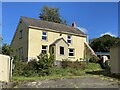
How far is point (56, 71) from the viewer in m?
28.5

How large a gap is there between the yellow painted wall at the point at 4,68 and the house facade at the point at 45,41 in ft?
50.9

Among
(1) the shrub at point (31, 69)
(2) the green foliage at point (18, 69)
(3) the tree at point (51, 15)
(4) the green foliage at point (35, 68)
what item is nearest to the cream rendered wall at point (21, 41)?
(1) the shrub at point (31, 69)

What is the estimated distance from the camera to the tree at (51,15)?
6938 cm

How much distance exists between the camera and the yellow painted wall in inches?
775

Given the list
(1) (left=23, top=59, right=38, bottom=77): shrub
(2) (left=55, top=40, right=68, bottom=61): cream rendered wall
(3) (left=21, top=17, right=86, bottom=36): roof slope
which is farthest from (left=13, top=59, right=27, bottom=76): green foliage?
(3) (left=21, top=17, right=86, bottom=36): roof slope

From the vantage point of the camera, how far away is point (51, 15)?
69.9 metres

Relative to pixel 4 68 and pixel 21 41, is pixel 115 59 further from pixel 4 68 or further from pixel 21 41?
pixel 21 41

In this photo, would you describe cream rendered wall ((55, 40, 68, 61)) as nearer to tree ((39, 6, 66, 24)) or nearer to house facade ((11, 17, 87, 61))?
house facade ((11, 17, 87, 61))

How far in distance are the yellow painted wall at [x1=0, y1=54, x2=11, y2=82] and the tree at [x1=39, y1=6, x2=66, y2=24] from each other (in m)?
48.7

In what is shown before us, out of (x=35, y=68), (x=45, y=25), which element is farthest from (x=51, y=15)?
(x=35, y=68)

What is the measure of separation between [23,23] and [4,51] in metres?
8.37

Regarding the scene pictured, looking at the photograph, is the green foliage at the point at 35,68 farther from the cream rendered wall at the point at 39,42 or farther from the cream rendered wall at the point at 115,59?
the cream rendered wall at the point at 39,42

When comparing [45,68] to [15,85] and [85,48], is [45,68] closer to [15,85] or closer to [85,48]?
[15,85]

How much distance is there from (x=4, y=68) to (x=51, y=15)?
166 feet
